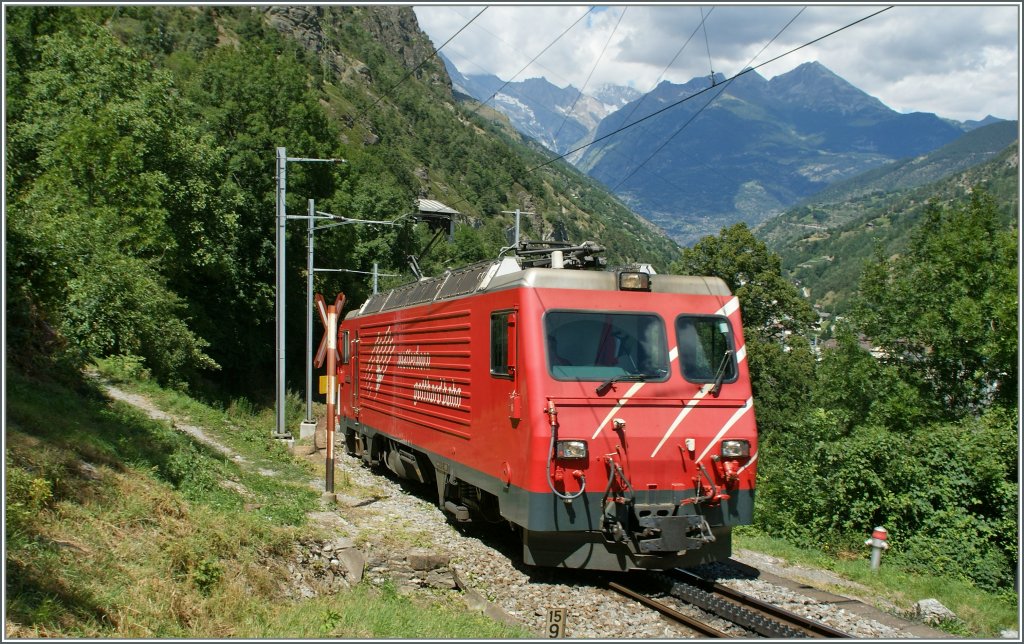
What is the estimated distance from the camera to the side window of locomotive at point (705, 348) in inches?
354

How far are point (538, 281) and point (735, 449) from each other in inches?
109

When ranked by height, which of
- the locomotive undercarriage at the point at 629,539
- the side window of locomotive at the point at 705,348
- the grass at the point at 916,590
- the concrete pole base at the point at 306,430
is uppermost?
the side window of locomotive at the point at 705,348

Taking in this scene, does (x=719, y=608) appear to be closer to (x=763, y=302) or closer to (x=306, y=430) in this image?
(x=306, y=430)

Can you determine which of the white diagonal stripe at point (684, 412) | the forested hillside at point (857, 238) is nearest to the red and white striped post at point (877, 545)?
the white diagonal stripe at point (684, 412)

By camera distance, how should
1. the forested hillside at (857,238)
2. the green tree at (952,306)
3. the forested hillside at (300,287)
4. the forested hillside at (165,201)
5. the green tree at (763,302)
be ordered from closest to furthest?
the forested hillside at (300,287)
the forested hillside at (165,201)
the green tree at (952,306)
the green tree at (763,302)
the forested hillside at (857,238)

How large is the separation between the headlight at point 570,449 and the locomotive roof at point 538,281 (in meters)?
1.64

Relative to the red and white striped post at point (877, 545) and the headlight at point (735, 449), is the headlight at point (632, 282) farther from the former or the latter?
the red and white striped post at point (877, 545)

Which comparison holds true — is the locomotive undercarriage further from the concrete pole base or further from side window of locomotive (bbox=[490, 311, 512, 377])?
Answer: the concrete pole base

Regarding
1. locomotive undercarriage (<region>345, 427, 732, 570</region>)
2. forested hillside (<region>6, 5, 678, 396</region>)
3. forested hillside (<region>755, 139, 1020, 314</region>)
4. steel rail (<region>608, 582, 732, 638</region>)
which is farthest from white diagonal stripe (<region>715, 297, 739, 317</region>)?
forested hillside (<region>755, 139, 1020, 314</region>)

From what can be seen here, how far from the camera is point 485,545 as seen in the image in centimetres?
1036

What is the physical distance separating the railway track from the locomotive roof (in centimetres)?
314

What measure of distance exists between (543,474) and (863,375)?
15.5m

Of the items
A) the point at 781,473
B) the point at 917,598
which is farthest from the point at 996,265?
the point at 917,598

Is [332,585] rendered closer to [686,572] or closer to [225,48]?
[686,572]
